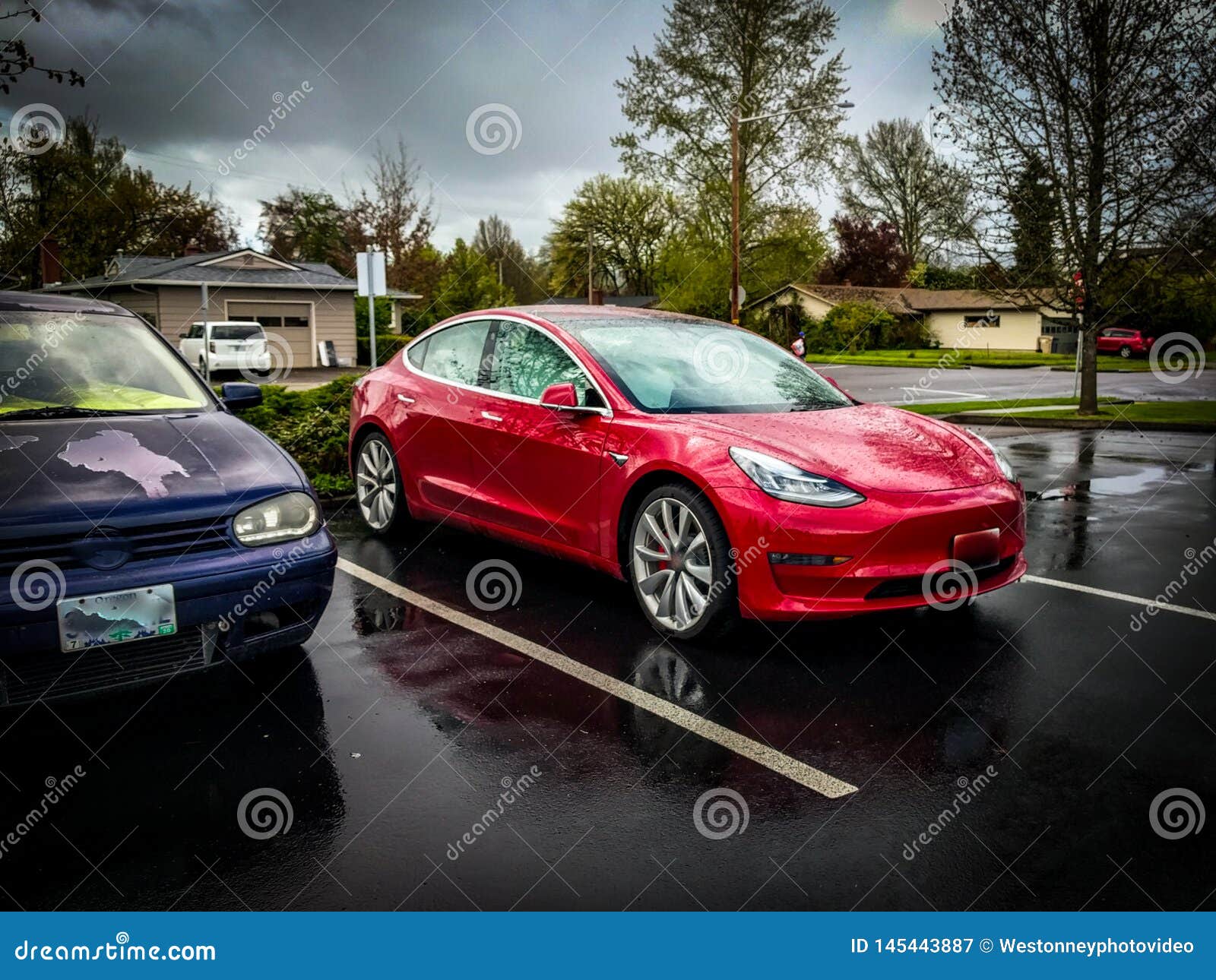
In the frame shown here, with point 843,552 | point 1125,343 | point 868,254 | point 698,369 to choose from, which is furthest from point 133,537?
point 868,254

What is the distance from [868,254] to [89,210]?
47085 millimetres

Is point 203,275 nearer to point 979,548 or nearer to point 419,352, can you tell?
point 419,352

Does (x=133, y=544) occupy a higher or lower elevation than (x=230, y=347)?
lower

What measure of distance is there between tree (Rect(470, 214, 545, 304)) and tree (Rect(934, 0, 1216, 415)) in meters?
62.4

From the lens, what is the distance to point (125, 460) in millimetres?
3939

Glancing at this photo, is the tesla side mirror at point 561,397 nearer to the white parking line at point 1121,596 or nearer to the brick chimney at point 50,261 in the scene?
the white parking line at point 1121,596

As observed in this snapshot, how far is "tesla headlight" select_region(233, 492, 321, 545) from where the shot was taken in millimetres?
3871

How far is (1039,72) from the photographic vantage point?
54.4 ft

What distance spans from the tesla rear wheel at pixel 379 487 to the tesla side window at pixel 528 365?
120 cm

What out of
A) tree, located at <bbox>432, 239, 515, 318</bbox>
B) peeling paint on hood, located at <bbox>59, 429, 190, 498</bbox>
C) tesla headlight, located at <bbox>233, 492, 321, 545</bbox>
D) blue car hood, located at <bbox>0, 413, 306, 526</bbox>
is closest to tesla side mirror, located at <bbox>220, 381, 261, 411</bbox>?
blue car hood, located at <bbox>0, 413, 306, 526</bbox>

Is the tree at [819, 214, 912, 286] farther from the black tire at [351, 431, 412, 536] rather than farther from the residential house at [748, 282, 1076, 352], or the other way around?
the black tire at [351, 431, 412, 536]

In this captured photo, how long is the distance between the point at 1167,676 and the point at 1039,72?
604 inches

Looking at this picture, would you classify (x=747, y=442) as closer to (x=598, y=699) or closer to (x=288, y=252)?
(x=598, y=699)

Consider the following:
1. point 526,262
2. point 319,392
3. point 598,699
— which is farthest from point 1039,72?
point 526,262
